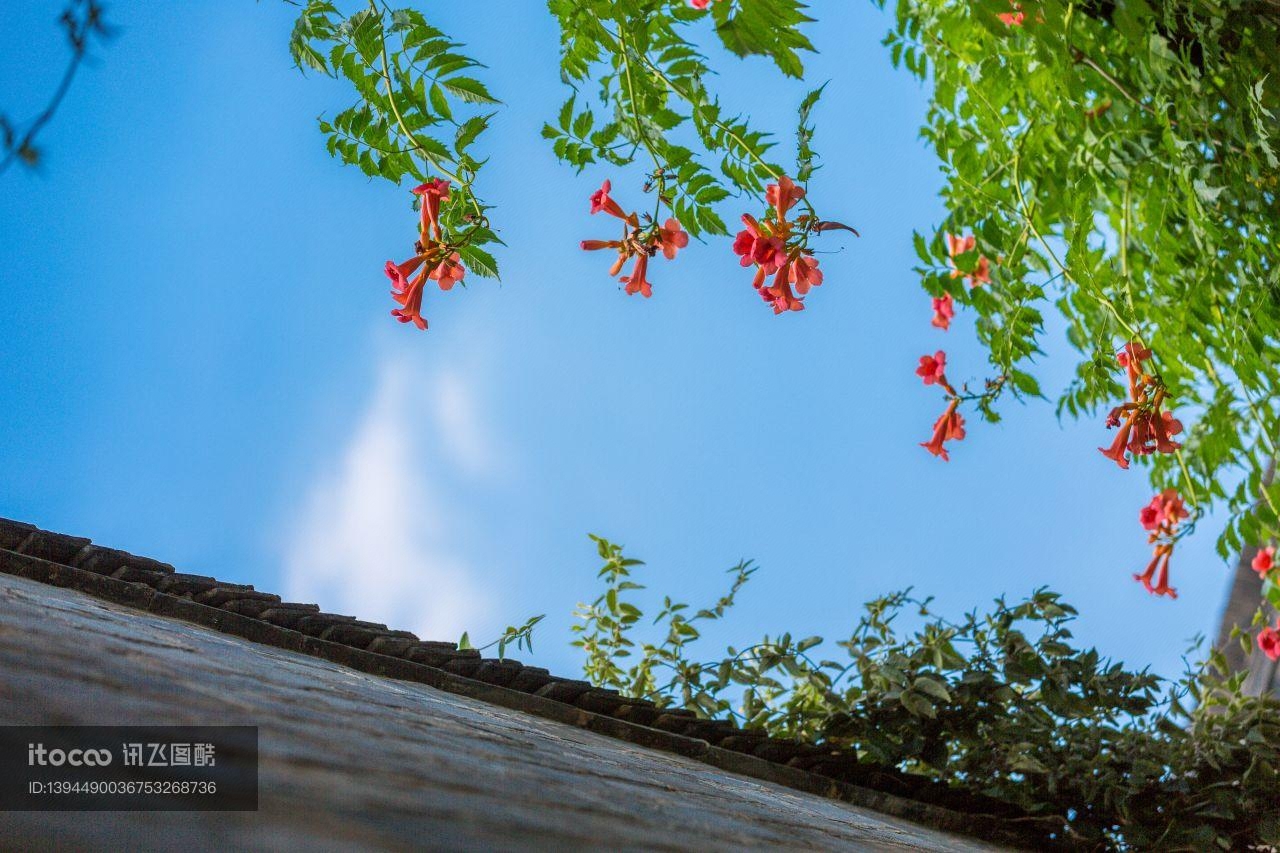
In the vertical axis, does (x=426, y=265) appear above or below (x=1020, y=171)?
below

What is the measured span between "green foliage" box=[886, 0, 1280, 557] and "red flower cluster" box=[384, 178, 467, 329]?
1.38 meters

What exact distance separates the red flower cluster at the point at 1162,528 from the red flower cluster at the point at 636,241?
1966 mm

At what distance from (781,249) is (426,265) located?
0.88 meters

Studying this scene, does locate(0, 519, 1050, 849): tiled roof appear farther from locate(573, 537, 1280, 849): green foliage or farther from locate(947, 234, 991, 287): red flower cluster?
locate(947, 234, 991, 287): red flower cluster

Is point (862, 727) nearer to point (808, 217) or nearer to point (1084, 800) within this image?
point (1084, 800)

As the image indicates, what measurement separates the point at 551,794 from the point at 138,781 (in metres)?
0.43

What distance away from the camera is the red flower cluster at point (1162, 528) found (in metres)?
3.38

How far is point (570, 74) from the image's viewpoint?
8.50 ft

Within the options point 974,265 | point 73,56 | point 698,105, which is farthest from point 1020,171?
point 73,56

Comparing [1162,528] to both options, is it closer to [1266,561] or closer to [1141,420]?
[1266,561]

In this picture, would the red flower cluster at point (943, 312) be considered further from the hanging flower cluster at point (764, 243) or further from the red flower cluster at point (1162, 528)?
the hanging flower cluster at point (764, 243)

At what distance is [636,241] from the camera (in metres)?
2.61

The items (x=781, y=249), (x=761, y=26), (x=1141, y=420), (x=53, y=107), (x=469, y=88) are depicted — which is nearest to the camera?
(x=53, y=107)

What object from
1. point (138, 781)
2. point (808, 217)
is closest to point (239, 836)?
point (138, 781)
